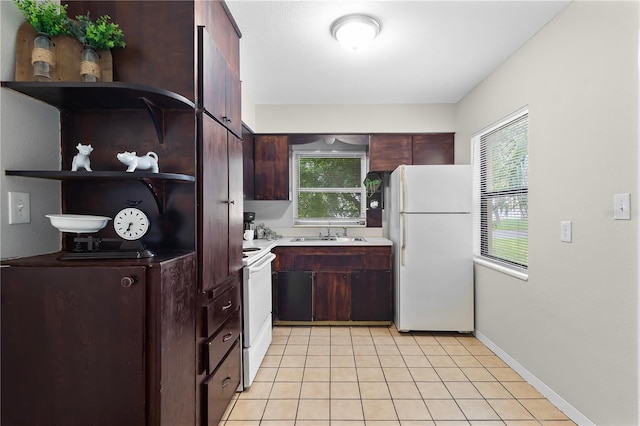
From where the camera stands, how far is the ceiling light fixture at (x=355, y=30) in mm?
2080

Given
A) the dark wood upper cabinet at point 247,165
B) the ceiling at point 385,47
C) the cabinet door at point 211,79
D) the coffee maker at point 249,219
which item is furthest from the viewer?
the coffee maker at point 249,219

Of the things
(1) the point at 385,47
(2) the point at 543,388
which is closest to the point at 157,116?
(1) the point at 385,47

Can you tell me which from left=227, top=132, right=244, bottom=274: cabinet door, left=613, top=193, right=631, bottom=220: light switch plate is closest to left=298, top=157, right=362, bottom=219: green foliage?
left=227, top=132, right=244, bottom=274: cabinet door

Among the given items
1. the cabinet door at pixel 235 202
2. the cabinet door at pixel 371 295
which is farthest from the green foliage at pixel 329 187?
the cabinet door at pixel 235 202

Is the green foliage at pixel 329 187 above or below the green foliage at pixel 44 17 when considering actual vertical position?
below

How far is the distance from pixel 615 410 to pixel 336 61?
2820mm

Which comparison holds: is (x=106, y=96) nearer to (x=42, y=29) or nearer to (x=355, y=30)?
(x=42, y=29)

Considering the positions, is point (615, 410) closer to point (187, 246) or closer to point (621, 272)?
point (621, 272)

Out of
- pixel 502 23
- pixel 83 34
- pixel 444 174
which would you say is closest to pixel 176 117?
pixel 83 34

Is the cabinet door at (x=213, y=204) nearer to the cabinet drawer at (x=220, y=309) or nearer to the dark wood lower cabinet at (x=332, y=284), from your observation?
the cabinet drawer at (x=220, y=309)

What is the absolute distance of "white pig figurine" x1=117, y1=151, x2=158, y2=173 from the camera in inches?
51.5

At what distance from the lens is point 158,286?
120 centimetres

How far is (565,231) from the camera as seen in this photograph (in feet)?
6.55

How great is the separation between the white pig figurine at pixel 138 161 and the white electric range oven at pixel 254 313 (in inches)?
42.0
